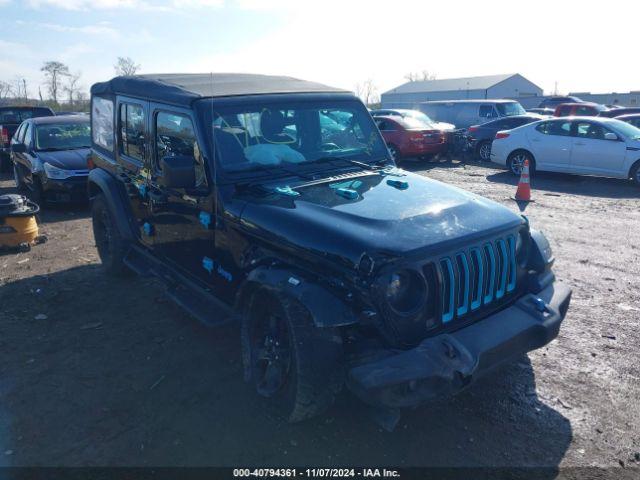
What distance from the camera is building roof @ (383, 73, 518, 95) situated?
5156cm

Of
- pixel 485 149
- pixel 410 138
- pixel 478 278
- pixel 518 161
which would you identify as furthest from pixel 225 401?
pixel 485 149

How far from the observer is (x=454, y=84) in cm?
5319

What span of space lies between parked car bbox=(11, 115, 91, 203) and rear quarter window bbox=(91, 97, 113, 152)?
3.45 m

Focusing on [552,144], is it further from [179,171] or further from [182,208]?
[179,171]

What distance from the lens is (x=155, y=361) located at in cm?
425

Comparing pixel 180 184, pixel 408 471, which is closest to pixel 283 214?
pixel 180 184

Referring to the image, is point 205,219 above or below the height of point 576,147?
below

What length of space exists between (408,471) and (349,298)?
3.54 feet

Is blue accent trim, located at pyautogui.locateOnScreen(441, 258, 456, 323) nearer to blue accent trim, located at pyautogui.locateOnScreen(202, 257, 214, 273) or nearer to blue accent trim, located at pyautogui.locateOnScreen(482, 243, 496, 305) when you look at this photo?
blue accent trim, located at pyautogui.locateOnScreen(482, 243, 496, 305)

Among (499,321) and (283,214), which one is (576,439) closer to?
(499,321)

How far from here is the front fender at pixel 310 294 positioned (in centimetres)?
281

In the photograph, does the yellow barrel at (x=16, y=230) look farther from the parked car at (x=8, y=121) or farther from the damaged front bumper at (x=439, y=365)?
the parked car at (x=8, y=121)

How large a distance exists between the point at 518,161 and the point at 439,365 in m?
11.8

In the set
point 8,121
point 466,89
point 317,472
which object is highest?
point 466,89
